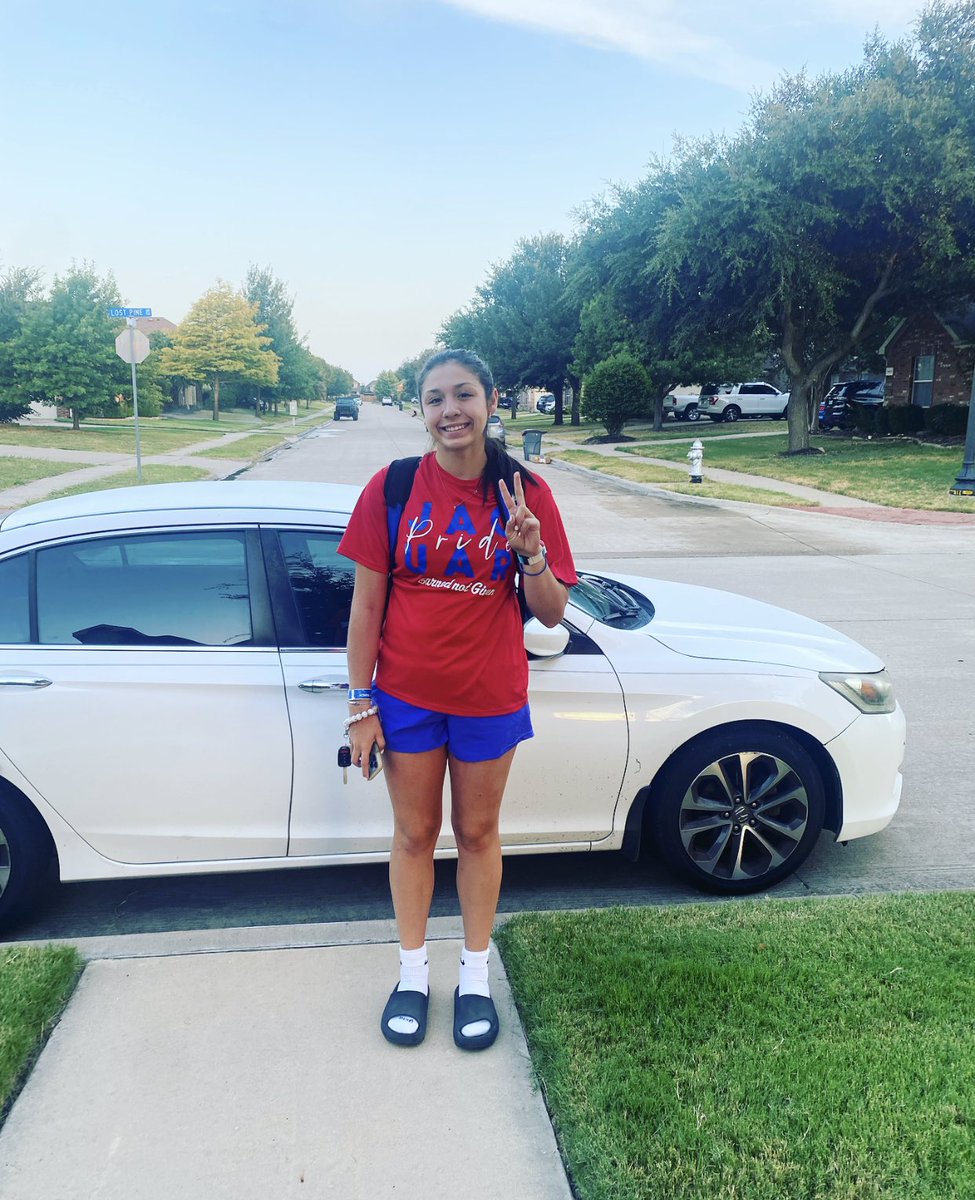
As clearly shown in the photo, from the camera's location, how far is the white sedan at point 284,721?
3.42m

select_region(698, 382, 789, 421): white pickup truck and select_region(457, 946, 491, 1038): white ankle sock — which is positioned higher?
select_region(698, 382, 789, 421): white pickup truck

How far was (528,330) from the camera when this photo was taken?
4938cm

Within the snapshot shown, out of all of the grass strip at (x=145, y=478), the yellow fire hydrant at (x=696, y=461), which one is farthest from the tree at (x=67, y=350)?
the yellow fire hydrant at (x=696, y=461)

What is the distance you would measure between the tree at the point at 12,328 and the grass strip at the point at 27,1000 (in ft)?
124

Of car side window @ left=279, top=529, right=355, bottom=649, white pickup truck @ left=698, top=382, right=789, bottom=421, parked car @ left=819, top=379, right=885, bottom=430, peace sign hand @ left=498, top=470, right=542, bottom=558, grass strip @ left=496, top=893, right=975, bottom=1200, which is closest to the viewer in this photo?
grass strip @ left=496, top=893, right=975, bottom=1200

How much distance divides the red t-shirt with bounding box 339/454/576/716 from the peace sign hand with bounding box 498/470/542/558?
0.29 feet

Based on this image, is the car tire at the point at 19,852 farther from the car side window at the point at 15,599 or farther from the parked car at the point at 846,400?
the parked car at the point at 846,400

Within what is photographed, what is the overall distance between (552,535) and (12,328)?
132 feet

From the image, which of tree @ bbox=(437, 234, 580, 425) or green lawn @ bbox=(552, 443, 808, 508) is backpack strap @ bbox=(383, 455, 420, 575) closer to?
green lawn @ bbox=(552, 443, 808, 508)

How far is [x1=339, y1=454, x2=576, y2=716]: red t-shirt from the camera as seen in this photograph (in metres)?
2.56

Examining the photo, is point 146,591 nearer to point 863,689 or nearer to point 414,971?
point 414,971

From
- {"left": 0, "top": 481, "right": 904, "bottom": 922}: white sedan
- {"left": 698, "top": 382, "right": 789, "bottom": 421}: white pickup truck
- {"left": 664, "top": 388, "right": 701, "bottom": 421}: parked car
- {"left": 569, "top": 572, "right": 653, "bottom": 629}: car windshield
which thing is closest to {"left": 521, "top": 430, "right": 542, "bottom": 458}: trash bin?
{"left": 698, "top": 382, "right": 789, "bottom": 421}: white pickup truck

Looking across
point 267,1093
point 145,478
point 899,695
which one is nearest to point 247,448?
point 145,478

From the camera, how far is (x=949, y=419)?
95.4 ft
